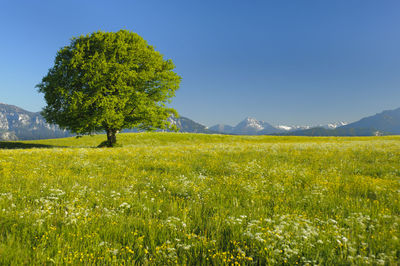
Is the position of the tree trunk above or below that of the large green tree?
below

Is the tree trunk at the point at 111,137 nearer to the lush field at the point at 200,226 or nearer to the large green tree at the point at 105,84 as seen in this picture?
the large green tree at the point at 105,84

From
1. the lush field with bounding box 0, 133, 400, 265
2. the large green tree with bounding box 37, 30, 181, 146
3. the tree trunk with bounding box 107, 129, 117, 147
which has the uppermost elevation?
the large green tree with bounding box 37, 30, 181, 146

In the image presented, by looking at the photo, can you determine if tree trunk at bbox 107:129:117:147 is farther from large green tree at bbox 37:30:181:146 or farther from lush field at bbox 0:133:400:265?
lush field at bbox 0:133:400:265

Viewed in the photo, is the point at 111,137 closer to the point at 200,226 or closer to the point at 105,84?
the point at 105,84

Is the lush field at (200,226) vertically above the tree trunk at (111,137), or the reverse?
the tree trunk at (111,137)

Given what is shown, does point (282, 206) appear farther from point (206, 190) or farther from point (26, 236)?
point (26, 236)

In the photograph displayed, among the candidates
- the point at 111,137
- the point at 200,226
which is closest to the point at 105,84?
the point at 111,137

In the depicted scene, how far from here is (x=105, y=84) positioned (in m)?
26.8

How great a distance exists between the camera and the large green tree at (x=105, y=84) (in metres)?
25.7

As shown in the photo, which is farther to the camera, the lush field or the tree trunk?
the tree trunk

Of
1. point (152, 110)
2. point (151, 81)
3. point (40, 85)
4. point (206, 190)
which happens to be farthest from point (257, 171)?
point (40, 85)

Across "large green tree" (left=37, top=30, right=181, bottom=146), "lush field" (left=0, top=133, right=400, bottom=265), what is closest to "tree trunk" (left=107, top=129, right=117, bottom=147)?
"large green tree" (left=37, top=30, right=181, bottom=146)

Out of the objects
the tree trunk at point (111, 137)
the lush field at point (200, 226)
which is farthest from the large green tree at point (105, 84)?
the lush field at point (200, 226)

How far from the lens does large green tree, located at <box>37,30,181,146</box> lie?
25734mm
